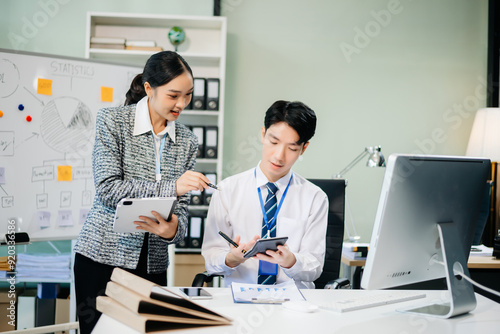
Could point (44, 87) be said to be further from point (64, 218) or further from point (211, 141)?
point (211, 141)

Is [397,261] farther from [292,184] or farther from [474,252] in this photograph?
[474,252]

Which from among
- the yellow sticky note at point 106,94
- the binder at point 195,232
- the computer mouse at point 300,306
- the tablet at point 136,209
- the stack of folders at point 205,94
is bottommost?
the binder at point 195,232

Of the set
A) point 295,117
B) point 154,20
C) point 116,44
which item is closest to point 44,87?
point 116,44

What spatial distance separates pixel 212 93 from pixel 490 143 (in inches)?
83.2

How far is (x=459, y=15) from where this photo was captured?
4.00m

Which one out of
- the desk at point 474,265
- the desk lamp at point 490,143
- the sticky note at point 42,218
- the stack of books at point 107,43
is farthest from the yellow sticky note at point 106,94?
the desk lamp at point 490,143

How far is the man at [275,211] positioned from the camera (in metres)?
1.83

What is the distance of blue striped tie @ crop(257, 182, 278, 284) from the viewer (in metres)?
1.82

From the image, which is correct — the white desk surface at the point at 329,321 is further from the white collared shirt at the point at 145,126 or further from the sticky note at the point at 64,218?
the sticky note at the point at 64,218

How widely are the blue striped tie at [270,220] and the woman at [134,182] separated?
1.13ft

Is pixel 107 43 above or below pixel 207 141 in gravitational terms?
above

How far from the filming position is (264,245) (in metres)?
1.49

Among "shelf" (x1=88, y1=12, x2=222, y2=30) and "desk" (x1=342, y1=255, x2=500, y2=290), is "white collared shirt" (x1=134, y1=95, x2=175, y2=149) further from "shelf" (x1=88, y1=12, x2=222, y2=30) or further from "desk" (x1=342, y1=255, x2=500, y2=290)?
"shelf" (x1=88, y1=12, x2=222, y2=30)

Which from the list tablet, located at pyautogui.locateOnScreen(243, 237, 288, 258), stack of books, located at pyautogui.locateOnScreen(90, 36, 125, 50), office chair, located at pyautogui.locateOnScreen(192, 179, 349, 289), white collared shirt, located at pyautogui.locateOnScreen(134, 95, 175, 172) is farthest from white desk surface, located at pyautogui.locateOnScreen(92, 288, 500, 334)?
stack of books, located at pyautogui.locateOnScreen(90, 36, 125, 50)
